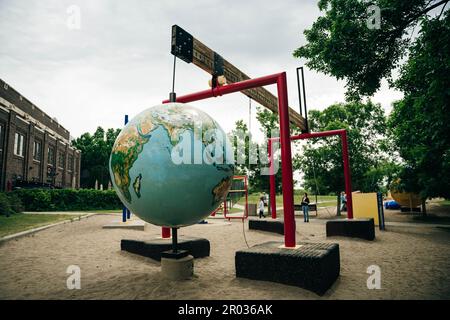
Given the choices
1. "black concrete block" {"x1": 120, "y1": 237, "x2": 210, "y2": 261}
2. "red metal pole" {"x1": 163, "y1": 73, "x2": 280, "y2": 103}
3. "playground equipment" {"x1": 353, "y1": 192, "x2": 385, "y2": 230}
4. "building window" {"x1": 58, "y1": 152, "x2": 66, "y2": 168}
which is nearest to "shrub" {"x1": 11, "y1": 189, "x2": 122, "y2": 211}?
"building window" {"x1": 58, "y1": 152, "x2": 66, "y2": 168}

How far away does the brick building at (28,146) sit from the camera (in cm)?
2375

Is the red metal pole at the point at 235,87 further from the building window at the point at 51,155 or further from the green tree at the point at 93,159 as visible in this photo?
the green tree at the point at 93,159

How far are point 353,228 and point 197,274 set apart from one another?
257 inches

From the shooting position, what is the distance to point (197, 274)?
16.5ft

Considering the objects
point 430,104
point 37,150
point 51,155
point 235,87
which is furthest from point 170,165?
point 51,155

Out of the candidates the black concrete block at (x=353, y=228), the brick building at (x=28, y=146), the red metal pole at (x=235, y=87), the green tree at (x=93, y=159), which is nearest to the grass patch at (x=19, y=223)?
the red metal pole at (x=235, y=87)

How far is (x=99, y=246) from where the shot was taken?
26.2 feet

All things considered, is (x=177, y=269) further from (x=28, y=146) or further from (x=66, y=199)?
(x=28, y=146)

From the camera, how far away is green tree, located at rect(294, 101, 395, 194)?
70.6 ft

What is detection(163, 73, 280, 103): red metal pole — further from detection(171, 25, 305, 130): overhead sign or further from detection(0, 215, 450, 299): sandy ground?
detection(0, 215, 450, 299): sandy ground

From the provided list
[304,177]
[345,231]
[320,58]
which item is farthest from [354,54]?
[304,177]

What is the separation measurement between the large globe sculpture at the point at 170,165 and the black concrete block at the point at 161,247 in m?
2.23
